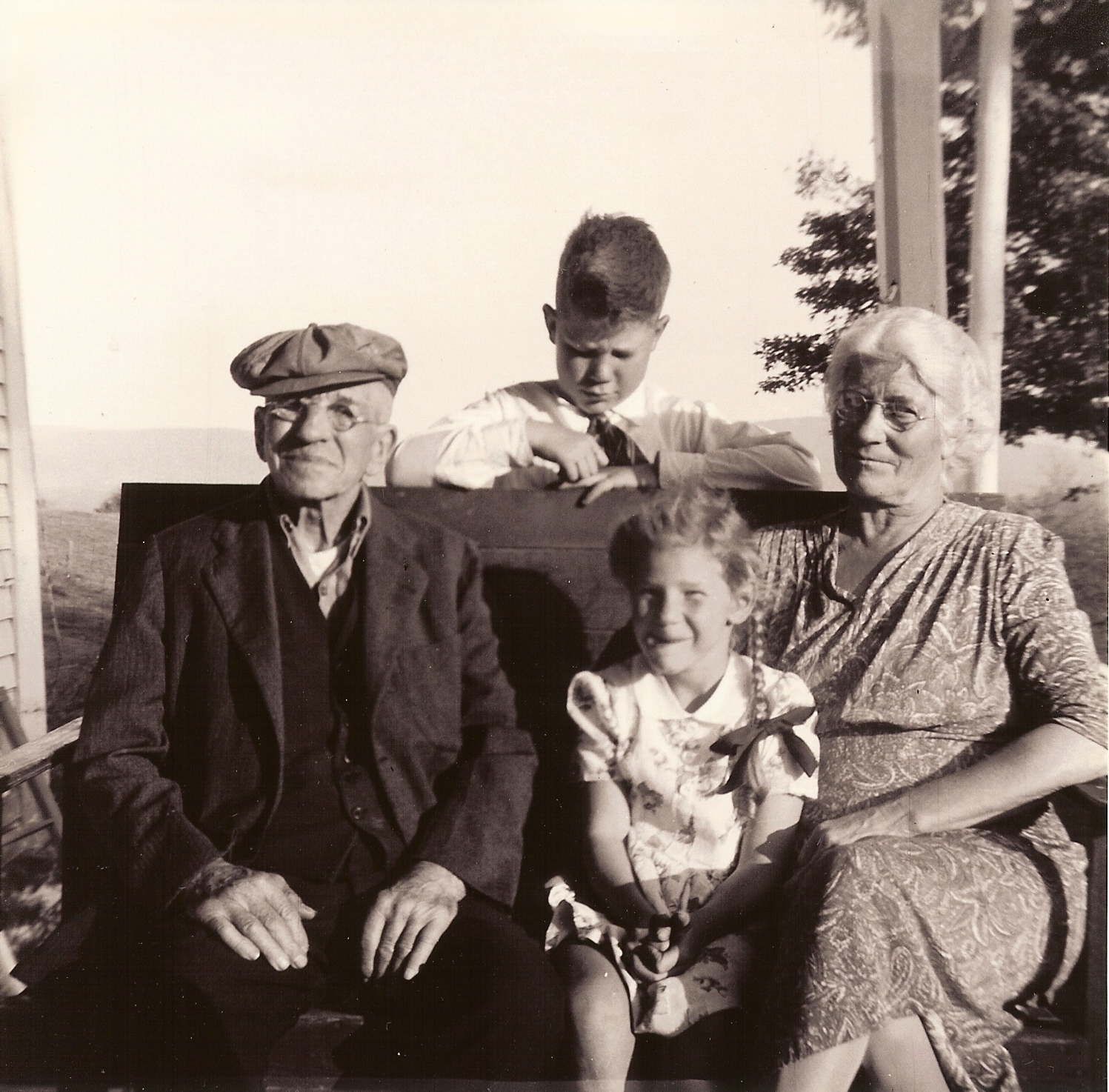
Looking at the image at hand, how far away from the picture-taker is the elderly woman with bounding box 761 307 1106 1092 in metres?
2.20

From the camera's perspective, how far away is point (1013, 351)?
2883mm

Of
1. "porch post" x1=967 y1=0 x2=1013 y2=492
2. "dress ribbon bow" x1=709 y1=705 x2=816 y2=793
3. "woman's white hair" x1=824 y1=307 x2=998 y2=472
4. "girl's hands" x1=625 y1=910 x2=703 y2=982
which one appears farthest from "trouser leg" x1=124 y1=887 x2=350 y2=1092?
"porch post" x1=967 y1=0 x2=1013 y2=492

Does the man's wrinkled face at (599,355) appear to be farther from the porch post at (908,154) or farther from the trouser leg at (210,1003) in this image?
the trouser leg at (210,1003)

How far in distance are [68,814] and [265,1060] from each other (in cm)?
87

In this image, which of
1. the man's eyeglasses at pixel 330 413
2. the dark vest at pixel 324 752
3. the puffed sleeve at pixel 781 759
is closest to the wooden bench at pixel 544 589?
the man's eyeglasses at pixel 330 413

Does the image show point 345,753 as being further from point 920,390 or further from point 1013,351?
point 1013,351

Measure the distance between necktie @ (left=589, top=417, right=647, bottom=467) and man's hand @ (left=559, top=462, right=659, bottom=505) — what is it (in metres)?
0.05

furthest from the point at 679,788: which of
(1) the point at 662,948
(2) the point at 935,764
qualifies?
(2) the point at 935,764

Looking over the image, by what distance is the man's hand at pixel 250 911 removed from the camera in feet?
7.67

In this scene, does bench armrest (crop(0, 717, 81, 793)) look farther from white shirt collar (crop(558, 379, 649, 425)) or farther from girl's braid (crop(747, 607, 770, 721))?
girl's braid (crop(747, 607, 770, 721))

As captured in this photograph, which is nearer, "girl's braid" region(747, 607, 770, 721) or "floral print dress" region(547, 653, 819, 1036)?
"floral print dress" region(547, 653, 819, 1036)

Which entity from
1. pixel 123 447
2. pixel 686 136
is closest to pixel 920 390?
pixel 686 136

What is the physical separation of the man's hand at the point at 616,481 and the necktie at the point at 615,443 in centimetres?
5

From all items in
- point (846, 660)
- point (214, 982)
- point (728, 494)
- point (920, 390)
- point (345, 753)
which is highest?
point (920, 390)
